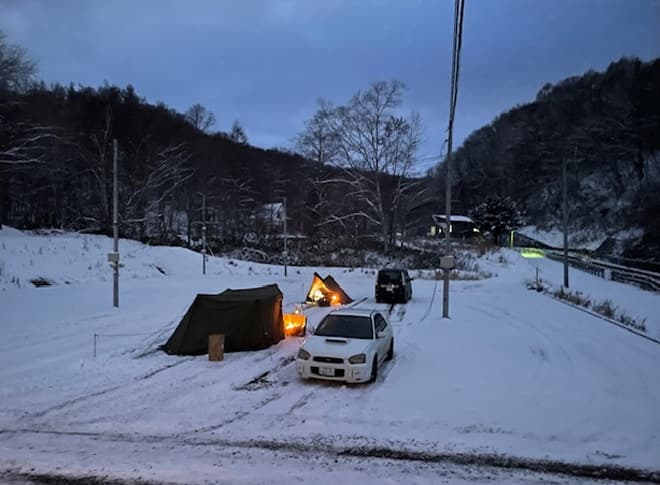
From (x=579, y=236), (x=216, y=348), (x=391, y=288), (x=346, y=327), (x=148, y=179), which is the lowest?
(x=216, y=348)

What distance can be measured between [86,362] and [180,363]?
2.25m

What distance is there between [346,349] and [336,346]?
0.27 m

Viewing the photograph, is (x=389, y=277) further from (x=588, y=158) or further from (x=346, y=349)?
(x=588, y=158)

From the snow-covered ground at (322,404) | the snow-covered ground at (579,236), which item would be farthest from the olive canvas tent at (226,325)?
the snow-covered ground at (579,236)

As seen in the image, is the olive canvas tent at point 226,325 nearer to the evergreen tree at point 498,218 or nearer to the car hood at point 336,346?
the car hood at point 336,346

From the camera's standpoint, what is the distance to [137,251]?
3703 centimetres

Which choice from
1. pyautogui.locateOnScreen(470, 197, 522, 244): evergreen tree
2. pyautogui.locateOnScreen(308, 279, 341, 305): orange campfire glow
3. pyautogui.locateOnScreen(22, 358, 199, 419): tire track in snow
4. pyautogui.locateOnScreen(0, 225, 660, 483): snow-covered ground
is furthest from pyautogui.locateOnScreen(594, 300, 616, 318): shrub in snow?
pyautogui.locateOnScreen(470, 197, 522, 244): evergreen tree

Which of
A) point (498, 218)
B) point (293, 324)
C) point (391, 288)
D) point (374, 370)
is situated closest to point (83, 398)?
point (374, 370)

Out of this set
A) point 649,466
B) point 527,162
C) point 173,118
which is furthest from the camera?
point 527,162

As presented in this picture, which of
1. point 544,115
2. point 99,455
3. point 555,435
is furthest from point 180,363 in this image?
point 544,115

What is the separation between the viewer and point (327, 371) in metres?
9.99

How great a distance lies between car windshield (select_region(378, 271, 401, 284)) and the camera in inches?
965

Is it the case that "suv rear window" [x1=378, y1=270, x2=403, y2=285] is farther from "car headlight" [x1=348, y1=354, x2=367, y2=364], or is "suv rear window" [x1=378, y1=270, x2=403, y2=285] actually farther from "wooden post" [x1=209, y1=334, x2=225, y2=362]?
"car headlight" [x1=348, y1=354, x2=367, y2=364]

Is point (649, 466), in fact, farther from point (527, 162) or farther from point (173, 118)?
point (527, 162)
